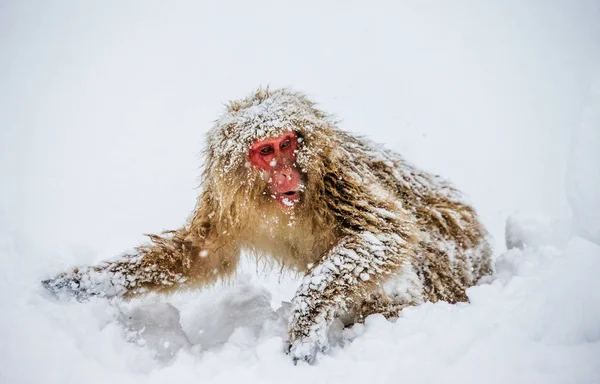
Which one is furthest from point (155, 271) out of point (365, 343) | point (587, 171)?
point (587, 171)

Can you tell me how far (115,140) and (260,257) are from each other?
5.54 meters

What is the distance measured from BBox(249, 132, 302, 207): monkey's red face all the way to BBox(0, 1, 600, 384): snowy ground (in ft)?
2.17

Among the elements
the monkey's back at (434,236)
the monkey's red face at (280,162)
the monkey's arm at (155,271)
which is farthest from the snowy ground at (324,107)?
the monkey's red face at (280,162)

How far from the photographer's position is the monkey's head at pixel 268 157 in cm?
239

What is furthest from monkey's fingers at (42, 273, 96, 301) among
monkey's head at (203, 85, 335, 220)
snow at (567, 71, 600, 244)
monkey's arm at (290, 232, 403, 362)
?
snow at (567, 71, 600, 244)

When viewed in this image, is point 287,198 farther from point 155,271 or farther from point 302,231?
point 155,271

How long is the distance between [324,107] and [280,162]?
977mm

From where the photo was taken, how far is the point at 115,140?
7.34 m

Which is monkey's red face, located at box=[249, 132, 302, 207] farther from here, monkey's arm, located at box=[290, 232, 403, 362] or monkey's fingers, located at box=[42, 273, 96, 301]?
monkey's fingers, located at box=[42, 273, 96, 301]

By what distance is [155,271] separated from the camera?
8.26ft

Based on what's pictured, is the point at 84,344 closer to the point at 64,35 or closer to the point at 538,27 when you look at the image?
the point at 64,35

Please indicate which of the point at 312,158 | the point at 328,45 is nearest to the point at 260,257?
the point at 312,158

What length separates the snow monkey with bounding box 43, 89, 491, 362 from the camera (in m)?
2.24

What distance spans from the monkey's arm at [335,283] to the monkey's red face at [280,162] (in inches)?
16.9
